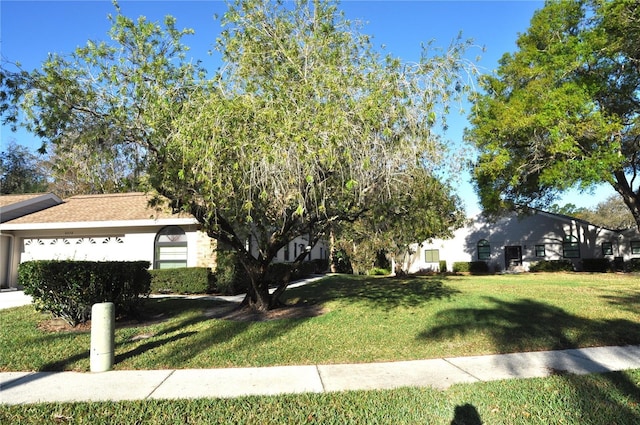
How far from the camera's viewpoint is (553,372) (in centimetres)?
570

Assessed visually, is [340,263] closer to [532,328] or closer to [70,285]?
[532,328]

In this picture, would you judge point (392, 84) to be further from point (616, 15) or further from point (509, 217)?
point (509, 217)

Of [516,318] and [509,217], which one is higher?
[509,217]

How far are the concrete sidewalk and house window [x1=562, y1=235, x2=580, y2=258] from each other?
94.9 feet

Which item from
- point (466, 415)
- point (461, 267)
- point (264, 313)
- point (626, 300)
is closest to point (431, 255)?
point (461, 267)

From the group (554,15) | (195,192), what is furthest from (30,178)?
(554,15)

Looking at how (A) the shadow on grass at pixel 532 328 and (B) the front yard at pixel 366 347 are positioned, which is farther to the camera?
(A) the shadow on grass at pixel 532 328

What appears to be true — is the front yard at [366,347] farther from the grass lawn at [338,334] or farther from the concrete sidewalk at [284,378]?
the concrete sidewalk at [284,378]

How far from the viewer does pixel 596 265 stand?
30.4 meters

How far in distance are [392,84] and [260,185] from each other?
2.75 m

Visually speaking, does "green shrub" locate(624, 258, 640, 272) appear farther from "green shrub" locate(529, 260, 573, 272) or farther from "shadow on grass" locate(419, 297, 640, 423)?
"shadow on grass" locate(419, 297, 640, 423)

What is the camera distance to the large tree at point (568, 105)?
1864 centimetres

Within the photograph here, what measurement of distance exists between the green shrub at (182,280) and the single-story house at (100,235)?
96 cm

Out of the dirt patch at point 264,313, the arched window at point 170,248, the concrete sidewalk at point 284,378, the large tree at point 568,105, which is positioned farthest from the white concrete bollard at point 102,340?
the large tree at point 568,105
